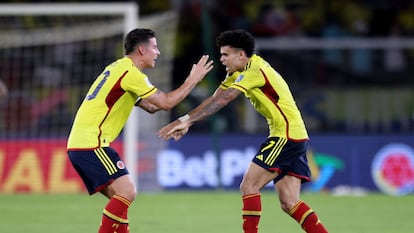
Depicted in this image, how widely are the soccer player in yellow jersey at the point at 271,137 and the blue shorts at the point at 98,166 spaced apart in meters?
0.84

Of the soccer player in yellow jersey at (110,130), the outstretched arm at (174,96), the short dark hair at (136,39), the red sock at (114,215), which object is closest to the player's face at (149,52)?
the short dark hair at (136,39)

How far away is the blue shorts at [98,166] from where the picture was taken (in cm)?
841

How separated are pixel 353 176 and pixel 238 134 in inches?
82.6

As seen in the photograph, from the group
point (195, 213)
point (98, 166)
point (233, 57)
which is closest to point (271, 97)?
point (233, 57)

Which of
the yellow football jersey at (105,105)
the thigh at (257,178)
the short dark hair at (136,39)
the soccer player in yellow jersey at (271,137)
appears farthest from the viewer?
the thigh at (257,178)

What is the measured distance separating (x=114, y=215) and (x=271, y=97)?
5.65 ft

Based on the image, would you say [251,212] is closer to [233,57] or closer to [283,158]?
[283,158]

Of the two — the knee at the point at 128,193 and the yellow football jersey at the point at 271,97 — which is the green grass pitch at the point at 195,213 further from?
the knee at the point at 128,193

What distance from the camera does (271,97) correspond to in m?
8.93

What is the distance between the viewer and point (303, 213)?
890 cm

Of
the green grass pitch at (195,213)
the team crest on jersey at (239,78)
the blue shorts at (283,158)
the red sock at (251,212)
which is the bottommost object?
the green grass pitch at (195,213)

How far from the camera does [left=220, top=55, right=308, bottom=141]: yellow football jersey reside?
8.83 m

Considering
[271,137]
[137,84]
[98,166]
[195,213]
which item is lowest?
[195,213]

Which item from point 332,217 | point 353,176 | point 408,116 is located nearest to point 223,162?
point 353,176
